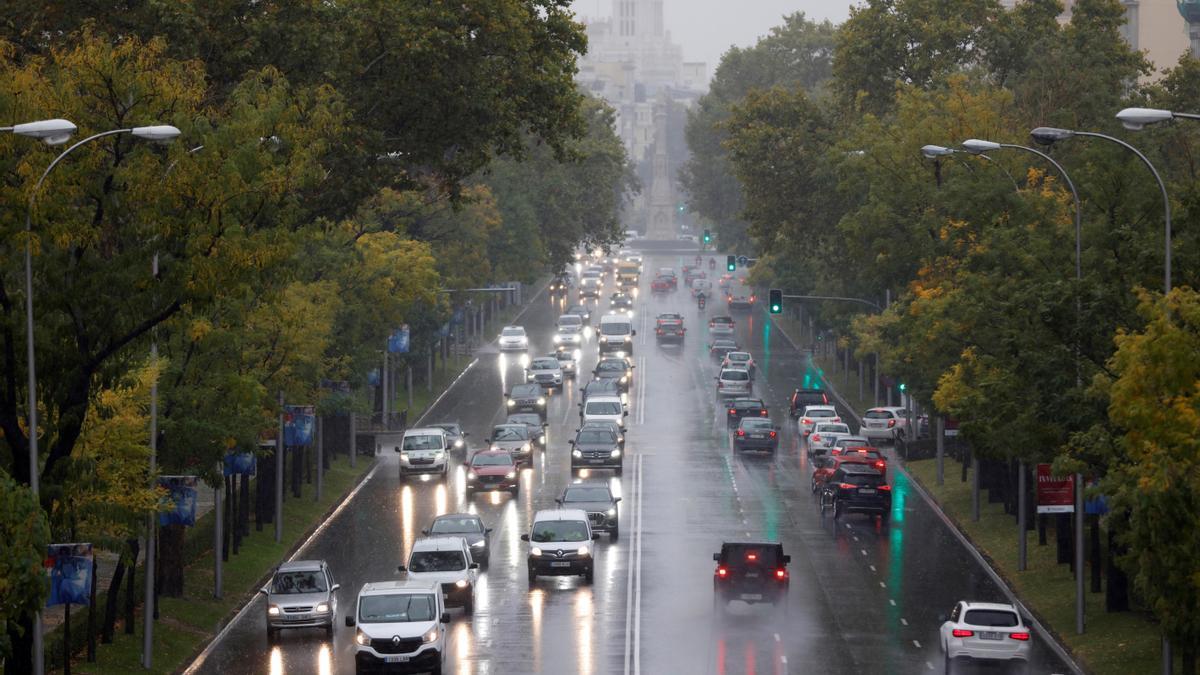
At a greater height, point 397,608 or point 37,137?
point 37,137

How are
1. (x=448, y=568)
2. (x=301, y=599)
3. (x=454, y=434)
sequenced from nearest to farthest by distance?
1. (x=301, y=599)
2. (x=448, y=568)
3. (x=454, y=434)

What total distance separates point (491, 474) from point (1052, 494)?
78.4 feet

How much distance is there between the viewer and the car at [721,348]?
106m

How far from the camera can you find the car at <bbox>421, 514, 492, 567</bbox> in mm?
45312

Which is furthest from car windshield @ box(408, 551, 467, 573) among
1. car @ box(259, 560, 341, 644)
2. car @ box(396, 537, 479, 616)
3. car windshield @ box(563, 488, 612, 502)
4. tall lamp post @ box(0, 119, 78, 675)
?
tall lamp post @ box(0, 119, 78, 675)

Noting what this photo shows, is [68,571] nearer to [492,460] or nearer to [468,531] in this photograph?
[468,531]

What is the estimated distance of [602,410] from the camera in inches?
2921

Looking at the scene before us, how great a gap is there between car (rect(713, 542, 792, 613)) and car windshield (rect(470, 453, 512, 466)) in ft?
67.0

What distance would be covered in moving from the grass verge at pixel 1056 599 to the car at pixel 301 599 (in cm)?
1442

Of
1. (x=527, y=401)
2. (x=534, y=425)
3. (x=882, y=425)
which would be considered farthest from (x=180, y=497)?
(x=527, y=401)

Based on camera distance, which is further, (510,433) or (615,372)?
(615,372)

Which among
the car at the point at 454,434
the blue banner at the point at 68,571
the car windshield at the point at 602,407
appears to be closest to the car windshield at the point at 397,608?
the blue banner at the point at 68,571

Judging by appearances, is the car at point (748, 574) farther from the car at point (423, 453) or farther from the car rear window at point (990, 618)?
the car at point (423, 453)

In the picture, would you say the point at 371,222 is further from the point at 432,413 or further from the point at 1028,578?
the point at 1028,578
